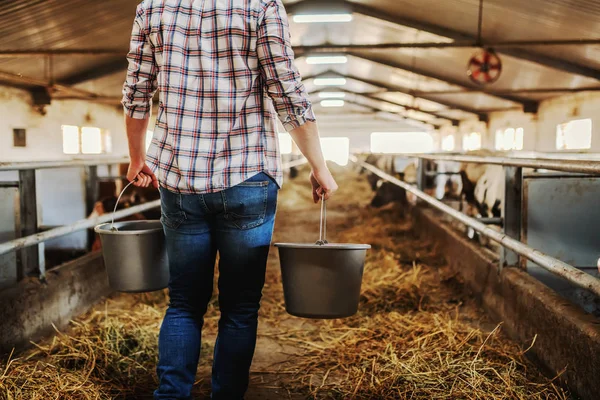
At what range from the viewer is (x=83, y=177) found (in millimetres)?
5422

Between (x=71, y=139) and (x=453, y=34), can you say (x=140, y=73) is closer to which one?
(x=453, y=34)

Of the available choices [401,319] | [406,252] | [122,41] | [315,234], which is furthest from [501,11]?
[401,319]

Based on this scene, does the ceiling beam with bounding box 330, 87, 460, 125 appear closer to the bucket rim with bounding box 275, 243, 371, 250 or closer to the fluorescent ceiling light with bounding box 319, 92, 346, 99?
the fluorescent ceiling light with bounding box 319, 92, 346, 99

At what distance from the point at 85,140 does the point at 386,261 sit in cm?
1231

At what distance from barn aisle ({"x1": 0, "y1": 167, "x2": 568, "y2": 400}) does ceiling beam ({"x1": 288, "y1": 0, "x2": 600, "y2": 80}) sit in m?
8.30

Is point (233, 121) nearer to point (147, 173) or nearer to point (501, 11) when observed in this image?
point (147, 173)

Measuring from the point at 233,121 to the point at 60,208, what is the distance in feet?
14.6

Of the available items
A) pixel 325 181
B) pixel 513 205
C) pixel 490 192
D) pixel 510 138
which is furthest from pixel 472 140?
pixel 325 181

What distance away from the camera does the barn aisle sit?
1.88 meters

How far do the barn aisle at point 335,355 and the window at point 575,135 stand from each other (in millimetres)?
10265

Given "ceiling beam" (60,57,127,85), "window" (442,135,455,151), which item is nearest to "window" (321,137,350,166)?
"window" (442,135,455,151)

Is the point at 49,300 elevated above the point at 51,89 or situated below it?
below

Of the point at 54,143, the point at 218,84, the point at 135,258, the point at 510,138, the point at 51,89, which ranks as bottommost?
the point at 135,258

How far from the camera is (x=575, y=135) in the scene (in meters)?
12.8
